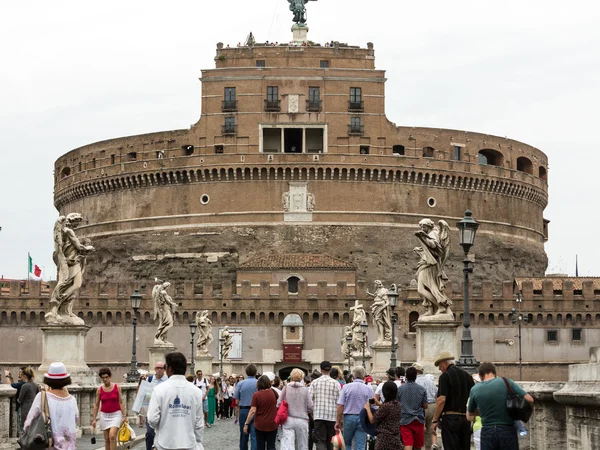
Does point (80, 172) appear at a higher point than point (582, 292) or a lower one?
higher

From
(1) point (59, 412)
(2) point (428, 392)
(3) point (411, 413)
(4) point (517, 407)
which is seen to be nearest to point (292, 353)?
(2) point (428, 392)

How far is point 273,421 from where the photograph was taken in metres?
13.2

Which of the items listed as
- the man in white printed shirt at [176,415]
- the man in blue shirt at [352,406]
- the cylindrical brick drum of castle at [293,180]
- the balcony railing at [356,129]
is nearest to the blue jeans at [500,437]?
the man in white printed shirt at [176,415]

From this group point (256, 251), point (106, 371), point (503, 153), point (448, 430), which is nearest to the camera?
point (448, 430)

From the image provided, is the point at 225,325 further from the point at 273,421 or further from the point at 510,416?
the point at 510,416

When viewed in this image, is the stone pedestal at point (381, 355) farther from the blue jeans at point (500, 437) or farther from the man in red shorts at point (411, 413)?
the blue jeans at point (500, 437)

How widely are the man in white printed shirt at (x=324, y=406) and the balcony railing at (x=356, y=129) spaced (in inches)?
2090

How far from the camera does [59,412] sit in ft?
28.6

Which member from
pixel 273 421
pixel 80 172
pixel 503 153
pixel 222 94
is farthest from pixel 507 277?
pixel 273 421

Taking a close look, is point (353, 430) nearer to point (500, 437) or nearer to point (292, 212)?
point (500, 437)

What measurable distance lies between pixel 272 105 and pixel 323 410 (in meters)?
53.8

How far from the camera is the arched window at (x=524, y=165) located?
73312 mm

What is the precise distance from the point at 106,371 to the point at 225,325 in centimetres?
4597

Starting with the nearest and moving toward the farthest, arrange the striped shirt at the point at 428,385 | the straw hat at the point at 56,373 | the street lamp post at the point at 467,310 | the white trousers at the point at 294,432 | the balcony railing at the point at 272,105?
the straw hat at the point at 56,373 < the white trousers at the point at 294,432 < the striped shirt at the point at 428,385 < the street lamp post at the point at 467,310 < the balcony railing at the point at 272,105
